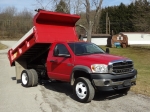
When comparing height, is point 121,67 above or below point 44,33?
below

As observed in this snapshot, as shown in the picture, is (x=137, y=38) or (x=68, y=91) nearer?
(x=68, y=91)

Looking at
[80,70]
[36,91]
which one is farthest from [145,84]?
[36,91]

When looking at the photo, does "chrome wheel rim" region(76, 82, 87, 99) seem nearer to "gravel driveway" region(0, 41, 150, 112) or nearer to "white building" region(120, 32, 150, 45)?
"gravel driveway" region(0, 41, 150, 112)

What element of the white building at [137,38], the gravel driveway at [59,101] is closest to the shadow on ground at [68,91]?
the gravel driveway at [59,101]

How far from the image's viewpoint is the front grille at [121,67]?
7.12m

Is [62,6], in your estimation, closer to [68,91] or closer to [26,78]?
[26,78]

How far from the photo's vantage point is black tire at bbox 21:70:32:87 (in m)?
9.73

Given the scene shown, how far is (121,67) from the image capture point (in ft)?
24.0

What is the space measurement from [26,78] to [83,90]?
11.3 ft

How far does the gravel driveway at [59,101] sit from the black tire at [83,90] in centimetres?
17

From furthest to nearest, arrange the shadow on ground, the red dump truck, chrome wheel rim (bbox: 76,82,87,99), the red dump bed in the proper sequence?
the red dump bed
the shadow on ground
chrome wheel rim (bbox: 76,82,87,99)
the red dump truck

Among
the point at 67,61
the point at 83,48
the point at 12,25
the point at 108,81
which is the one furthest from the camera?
the point at 12,25

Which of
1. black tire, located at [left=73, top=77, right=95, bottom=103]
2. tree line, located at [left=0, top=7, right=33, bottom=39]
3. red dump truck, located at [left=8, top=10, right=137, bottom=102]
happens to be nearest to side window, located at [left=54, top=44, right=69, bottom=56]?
red dump truck, located at [left=8, top=10, right=137, bottom=102]

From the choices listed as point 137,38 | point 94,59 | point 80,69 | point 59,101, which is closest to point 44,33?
point 80,69
